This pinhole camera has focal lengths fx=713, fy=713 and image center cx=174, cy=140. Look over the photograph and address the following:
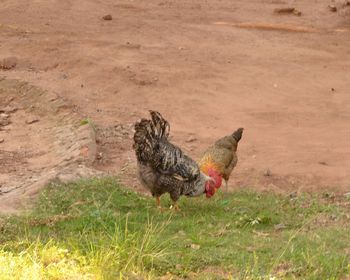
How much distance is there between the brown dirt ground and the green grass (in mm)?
868

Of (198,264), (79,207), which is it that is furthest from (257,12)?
(198,264)

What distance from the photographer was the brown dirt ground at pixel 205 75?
912 centimetres

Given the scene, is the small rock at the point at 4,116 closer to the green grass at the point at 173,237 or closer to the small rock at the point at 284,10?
the green grass at the point at 173,237

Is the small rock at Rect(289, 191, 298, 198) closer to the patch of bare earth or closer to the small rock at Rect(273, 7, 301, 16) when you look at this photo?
the patch of bare earth

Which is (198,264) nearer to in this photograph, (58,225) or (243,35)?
(58,225)

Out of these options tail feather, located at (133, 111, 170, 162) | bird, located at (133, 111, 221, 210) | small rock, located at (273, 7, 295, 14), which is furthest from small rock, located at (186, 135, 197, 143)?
small rock, located at (273, 7, 295, 14)

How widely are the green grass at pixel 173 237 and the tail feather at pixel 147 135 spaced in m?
0.58

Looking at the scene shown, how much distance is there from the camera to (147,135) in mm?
7164

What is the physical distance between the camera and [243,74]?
1212cm

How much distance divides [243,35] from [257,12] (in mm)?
2812

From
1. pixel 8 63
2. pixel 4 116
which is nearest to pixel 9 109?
pixel 4 116

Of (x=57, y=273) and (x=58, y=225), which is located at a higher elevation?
(x=57, y=273)

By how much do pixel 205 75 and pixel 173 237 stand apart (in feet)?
21.2

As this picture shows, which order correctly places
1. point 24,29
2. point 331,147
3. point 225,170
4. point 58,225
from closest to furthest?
point 58,225, point 225,170, point 331,147, point 24,29
